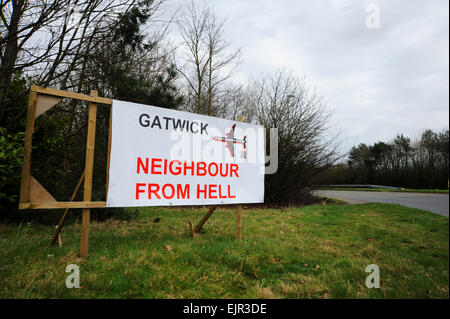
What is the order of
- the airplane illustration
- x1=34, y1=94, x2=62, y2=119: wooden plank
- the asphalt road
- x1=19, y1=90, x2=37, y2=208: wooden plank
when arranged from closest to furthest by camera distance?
x1=19, y1=90, x2=37, y2=208: wooden plank < x1=34, y1=94, x2=62, y2=119: wooden plank < the airplane illustration < the asphalt road

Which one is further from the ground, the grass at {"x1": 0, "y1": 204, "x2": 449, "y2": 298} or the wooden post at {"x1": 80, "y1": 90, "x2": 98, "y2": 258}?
the wooden post at {"x1": 80, "y1": 90, "x2": 98, "y2": 258}

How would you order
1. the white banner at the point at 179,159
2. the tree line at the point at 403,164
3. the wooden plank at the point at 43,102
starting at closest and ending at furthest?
the wooden plank at the point at 43,102 → the white banner at the point at 179,159 → the tree line at the point at 403,164

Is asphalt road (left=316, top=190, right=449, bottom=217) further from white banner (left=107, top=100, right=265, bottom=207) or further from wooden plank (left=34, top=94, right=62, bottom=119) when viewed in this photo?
wooden plank (left=34, top=94, right=62, bottom=119)

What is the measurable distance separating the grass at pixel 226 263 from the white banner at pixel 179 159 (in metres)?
0.72

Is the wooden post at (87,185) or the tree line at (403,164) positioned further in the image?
the tree line at (403,164)

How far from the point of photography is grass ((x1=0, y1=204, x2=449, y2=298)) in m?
2.30

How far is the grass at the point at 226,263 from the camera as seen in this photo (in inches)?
90.4

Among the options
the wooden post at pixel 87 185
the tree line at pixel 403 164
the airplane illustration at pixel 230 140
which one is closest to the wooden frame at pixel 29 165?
the wooden post at pixel 87 185

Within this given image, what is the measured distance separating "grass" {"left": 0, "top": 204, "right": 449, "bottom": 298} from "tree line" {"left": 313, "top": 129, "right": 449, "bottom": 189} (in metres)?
16.4

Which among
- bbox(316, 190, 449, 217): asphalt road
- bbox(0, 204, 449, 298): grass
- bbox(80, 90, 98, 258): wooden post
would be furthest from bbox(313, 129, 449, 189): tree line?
bbox(80, 90, 98, 258): wooden post

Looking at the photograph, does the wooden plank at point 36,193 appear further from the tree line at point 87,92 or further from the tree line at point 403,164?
the tree line at point 403,164

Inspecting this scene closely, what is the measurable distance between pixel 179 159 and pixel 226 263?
161cm
